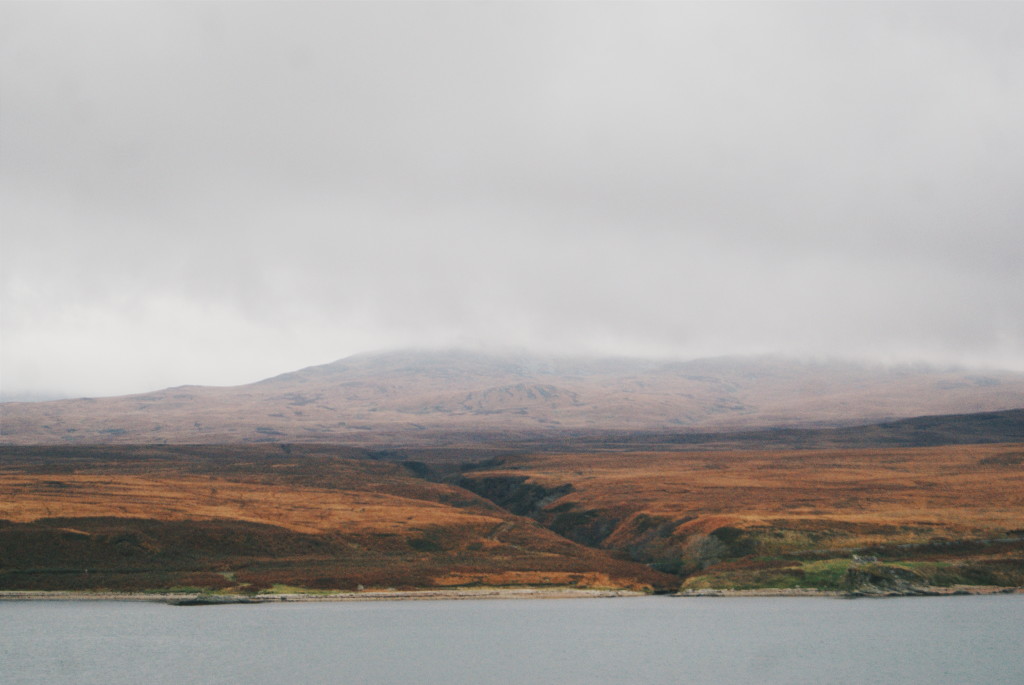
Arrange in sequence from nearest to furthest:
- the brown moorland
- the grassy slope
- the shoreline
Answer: the shoreline, the grassy slope, the brown moorland

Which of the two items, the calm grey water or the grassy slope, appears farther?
the grassy slope

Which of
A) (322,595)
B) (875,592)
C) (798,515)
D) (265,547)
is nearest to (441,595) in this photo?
(322,595)

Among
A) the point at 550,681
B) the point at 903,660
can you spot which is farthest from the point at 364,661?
the point at 903,660

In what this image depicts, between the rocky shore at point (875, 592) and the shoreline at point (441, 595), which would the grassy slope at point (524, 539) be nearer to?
the rocky shore at point (875, 592)

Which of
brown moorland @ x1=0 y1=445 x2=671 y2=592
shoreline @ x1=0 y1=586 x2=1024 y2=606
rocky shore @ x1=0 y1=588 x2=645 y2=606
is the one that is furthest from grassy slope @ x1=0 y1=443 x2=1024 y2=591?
rocky shore @ x1=0 y1=588 x2=645 y2=606

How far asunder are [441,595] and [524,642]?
31.4m

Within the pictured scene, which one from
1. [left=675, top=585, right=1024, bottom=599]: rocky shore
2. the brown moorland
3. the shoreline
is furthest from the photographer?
the brown moorland

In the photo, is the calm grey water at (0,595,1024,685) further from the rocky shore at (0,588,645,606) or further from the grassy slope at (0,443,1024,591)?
the grassy slope at (0,443,1024,591)

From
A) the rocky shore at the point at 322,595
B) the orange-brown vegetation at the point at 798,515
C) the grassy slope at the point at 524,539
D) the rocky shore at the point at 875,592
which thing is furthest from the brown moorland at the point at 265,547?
the rocky shore at the point at 875,592

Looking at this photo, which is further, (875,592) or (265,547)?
(265,547)

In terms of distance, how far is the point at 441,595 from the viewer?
104 metres

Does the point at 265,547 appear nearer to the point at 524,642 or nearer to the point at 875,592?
the point at 524,642

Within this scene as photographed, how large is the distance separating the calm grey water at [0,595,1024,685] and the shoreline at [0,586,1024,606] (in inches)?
139

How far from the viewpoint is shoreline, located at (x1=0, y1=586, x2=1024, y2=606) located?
99375 millimetres
